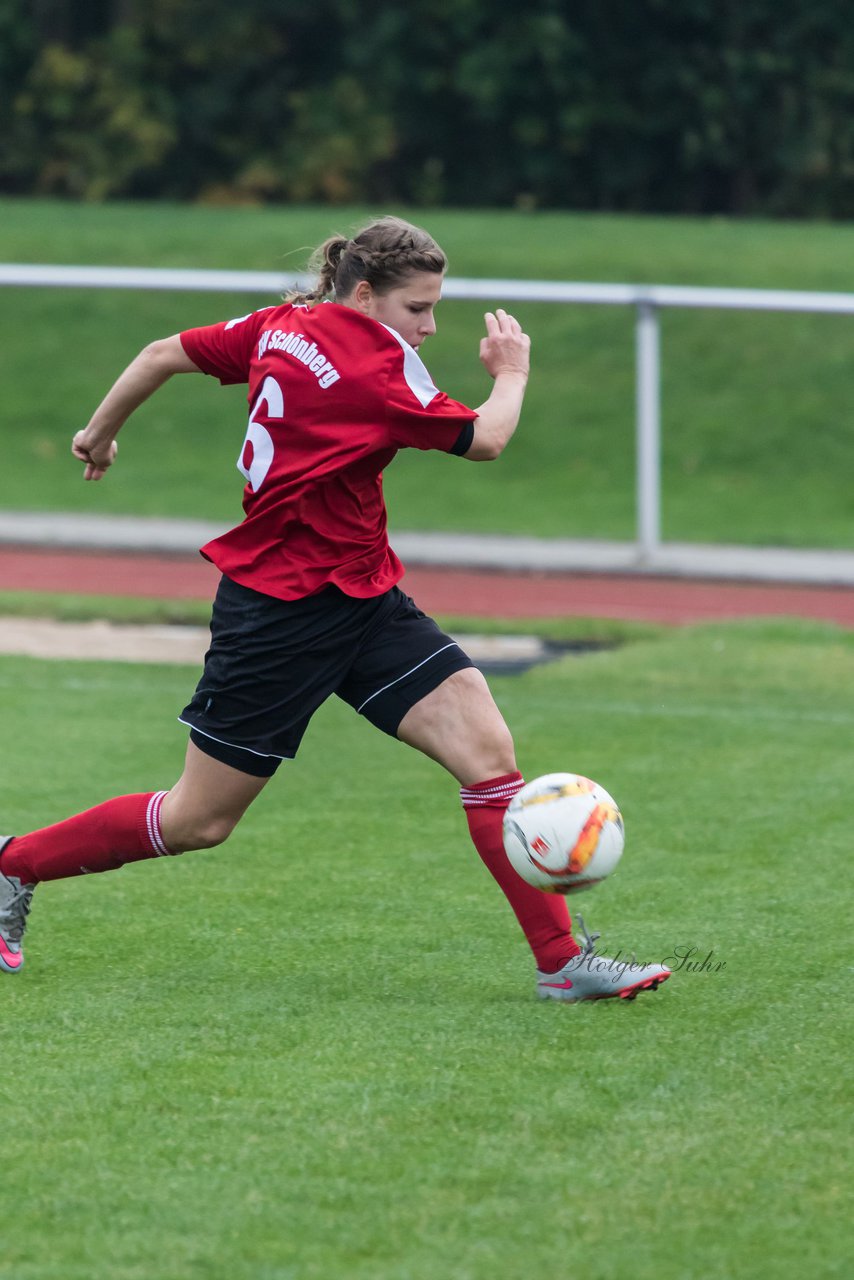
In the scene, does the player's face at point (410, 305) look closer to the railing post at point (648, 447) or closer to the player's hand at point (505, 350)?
the player's hand at point (505, 350)

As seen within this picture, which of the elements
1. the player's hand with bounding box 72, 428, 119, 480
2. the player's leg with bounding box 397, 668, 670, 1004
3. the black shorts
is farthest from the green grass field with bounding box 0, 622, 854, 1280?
the player's hand with bounding box 72, 428, 119, 480

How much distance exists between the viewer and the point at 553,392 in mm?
19312

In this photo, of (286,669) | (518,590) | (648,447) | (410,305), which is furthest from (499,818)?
(648,447)

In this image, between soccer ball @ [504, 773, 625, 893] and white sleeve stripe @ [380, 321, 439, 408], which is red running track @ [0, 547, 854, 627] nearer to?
soccer ball @ [504, 773, 625, 893]

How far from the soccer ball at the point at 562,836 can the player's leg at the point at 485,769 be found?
3.1 inches

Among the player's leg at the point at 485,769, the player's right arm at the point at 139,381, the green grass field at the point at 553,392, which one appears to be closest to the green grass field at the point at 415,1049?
the player's leg at the point at 485,769

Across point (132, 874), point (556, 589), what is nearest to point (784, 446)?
point (556, 589)

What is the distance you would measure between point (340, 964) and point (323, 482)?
→ 4.27ft

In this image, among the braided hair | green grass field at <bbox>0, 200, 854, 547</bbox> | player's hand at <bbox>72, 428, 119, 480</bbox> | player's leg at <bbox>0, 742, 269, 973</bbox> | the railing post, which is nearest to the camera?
the braided hair

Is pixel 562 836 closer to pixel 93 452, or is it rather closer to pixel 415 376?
pixel 415 376

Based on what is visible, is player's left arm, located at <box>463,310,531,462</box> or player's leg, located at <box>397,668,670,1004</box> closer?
player's left arm, located at <box>463,310,531,462</box>

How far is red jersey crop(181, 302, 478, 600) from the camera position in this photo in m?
4.64

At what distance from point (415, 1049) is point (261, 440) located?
1452mm

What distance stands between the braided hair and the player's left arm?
213 mm
